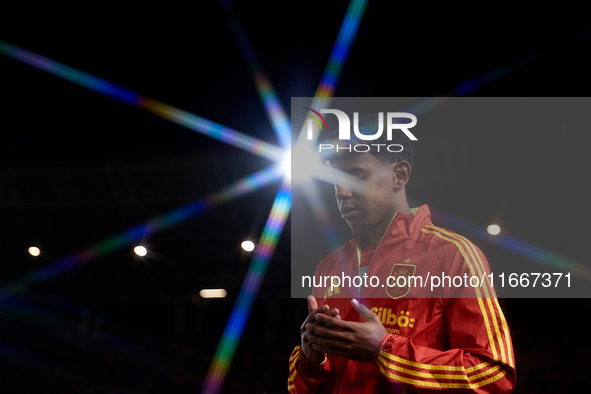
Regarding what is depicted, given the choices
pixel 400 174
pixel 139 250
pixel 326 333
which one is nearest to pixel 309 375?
pixel 326 333

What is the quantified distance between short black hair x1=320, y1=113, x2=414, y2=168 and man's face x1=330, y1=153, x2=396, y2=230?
0.04 meters

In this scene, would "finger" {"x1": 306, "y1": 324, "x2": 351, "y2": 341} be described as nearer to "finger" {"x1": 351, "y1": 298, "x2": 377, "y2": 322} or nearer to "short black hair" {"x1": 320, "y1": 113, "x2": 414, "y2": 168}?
"finger" {"x1": 351, "y1": 298, "x2": 377, "y2": 322}

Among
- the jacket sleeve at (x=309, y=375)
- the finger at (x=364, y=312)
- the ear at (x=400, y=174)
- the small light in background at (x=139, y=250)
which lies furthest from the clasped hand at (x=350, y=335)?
the small light in background at (x=139, y=250)

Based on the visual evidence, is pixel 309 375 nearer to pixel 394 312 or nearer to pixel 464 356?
pixel 394 312

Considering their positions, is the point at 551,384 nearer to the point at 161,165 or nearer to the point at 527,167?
the point at 527,167

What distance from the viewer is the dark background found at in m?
4.63

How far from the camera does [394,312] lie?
1954 mm

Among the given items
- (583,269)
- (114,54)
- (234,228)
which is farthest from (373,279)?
(234,228)

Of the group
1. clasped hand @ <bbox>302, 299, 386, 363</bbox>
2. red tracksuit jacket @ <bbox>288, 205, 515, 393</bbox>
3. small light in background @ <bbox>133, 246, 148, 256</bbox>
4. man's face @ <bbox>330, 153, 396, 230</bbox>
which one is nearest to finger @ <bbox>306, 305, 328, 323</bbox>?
clasped hand @ <bbox>302, 299, 386, 363</bbox>

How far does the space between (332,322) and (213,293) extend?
10843 millimetres

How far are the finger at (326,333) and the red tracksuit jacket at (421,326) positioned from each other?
0.46 ft

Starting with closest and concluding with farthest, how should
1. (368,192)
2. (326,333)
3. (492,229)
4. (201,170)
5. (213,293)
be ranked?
(326,333) → (368,192) → (492,229) → (201,170) → (213,293)

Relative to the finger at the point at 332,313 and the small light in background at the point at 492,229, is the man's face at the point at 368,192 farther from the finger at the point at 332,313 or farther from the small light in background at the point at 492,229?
the small light in background at the point at 492,229

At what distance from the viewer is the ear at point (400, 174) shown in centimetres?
216
